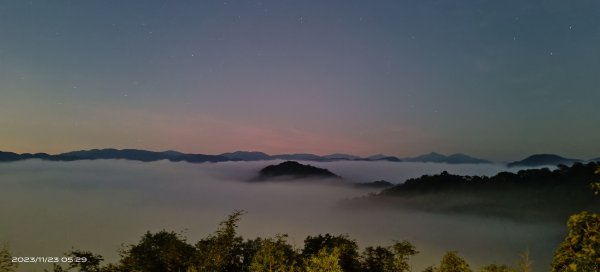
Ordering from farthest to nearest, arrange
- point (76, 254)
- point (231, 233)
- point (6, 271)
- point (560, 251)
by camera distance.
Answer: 1. point (231, 233)
2. point (76, 254)
3. point (6, 271)
4. point (560, 251)

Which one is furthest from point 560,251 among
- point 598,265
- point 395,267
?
point 395,267

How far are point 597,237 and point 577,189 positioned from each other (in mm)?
247850

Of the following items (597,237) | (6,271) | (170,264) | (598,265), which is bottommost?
(170,264)

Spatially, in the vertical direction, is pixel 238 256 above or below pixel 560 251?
below

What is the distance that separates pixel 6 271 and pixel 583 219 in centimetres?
3270

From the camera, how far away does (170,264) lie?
36.6 meters

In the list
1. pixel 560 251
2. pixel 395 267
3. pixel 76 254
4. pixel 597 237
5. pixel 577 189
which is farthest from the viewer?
pixel 577 189

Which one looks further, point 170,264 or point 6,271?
point 170,264


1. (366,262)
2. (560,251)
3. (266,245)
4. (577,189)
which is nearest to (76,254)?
(266,245)

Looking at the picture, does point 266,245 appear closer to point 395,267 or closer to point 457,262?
point 457,262

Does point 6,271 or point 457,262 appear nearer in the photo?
point 6,271

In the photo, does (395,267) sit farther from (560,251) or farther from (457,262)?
(560,251)

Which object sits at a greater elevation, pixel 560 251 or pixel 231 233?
pixel 560 251

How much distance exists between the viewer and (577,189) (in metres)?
197
